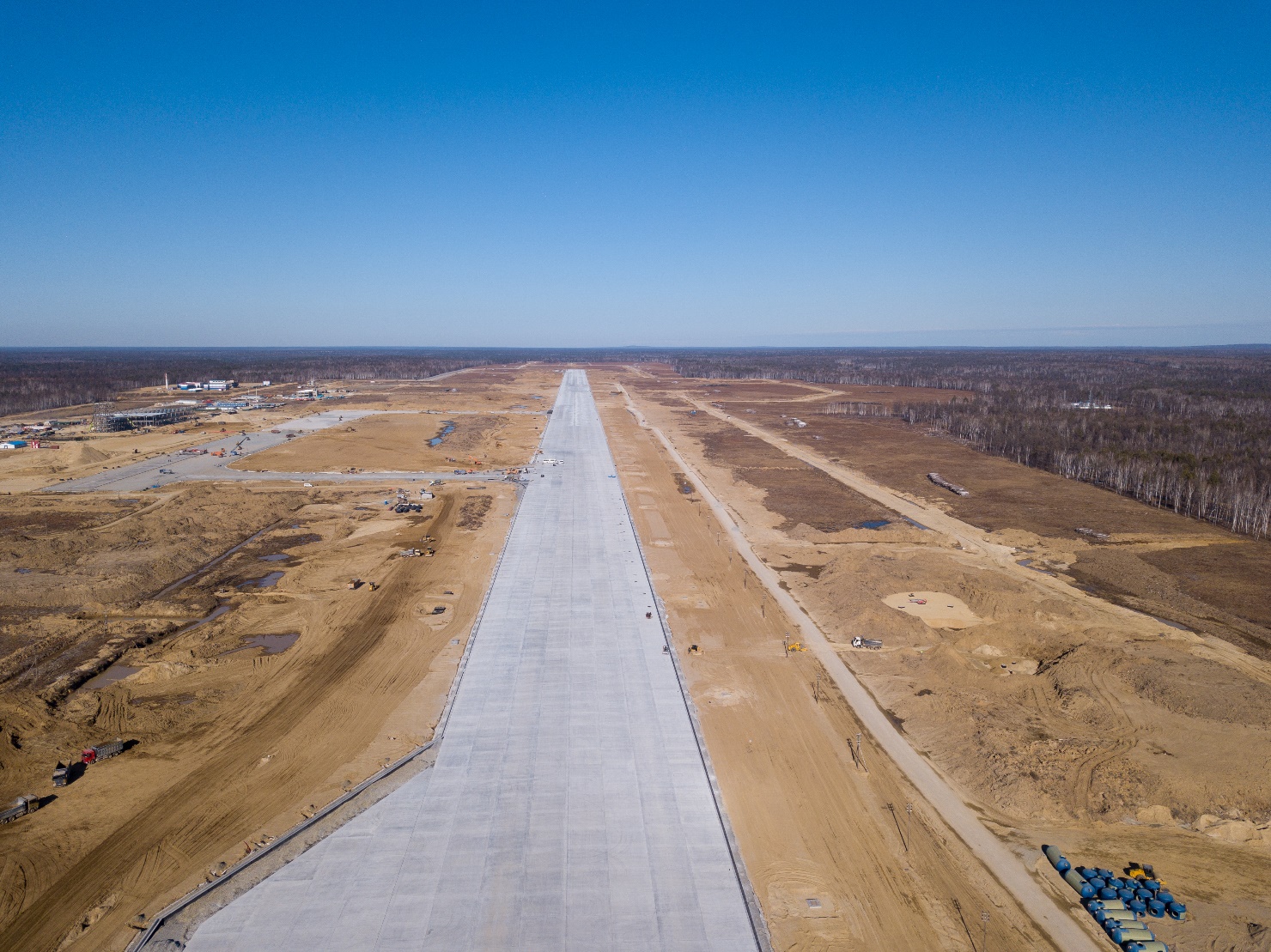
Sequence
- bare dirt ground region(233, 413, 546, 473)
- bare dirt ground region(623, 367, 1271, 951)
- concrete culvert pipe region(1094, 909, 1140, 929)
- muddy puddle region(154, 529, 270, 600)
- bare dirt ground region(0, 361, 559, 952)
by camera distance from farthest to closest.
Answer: bare dirt ground region(233, 413, 546, 473) < muddy puddle region(154, 529, 270, 600) < bare dirt ground region(623, 367, 1271, 951) < bare dirt ground region(0, 361, 559, 952) < concrete culvert pipe region(1094, 909, 1140, 929)

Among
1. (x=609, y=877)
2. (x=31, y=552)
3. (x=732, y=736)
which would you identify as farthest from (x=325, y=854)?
(x=31, y=552)

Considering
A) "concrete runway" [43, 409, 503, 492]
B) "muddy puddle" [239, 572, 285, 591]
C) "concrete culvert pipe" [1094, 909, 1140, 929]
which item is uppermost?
"concrete runway" [43, 409, 503, 492]

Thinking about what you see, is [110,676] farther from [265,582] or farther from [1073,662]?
[1073,662]

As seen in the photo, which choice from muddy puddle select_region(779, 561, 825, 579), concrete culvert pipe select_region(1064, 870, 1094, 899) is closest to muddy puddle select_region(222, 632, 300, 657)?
muddy puddle select_region(779, 561, 825, 579)

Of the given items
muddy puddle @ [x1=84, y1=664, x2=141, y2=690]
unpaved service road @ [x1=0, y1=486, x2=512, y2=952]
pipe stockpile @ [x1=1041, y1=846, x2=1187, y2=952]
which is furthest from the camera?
muddy puddle @ [x1=84, y1=664, x2=141, y2=690]

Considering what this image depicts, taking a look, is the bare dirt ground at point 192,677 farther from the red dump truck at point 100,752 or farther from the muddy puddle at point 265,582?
the red dump truck at point 100,752

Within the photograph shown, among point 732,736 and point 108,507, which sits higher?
point 108,507

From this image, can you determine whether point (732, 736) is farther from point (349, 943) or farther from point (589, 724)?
point (349, 943)

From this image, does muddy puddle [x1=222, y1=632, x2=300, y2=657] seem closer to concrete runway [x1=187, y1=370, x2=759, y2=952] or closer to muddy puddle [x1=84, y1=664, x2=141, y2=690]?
muddy puddle [x1=84, y1=664, x2=141, y2=690]
